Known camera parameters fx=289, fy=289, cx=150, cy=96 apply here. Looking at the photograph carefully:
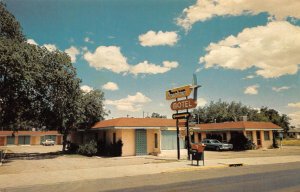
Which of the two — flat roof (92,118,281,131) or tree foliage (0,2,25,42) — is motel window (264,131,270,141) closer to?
flat roof (92,118,281,131)

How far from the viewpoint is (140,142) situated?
32.5 m

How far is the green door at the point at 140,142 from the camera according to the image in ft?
105

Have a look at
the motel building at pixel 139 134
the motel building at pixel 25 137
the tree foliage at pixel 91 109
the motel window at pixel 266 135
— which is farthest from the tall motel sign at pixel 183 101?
the motel building at pixel 25 137

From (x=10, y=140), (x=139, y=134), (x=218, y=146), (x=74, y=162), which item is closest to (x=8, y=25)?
(x=74, y=162)

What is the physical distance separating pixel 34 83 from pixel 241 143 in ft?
93.0

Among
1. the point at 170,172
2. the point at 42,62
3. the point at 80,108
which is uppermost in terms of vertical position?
the point at 42,62

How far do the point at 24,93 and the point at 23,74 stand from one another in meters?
4.26

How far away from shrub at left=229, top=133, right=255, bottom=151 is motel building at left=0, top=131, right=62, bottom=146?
5154cm

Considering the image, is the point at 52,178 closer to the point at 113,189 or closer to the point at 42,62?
the point at 113,189

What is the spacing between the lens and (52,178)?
15359 millimetres

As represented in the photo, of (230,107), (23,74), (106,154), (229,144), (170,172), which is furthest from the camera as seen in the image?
(230,107)

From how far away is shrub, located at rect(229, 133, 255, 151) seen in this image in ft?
133

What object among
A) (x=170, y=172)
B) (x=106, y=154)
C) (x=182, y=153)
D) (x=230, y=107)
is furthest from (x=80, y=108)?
(x=230, y=107)

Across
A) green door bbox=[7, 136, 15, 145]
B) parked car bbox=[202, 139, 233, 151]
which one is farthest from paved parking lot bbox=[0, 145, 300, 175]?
green door bbox=[7, 136, 15, 145]
